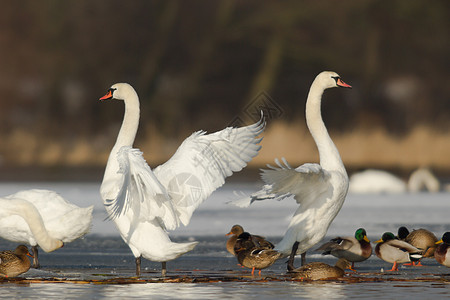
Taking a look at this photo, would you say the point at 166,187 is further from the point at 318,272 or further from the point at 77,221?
the point at 318,272

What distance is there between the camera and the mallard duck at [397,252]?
7.93m

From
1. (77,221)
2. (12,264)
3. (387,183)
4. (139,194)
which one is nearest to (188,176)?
(139,194)

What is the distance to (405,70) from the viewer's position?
25516 mm

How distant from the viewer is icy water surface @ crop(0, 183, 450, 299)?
637 centimetres

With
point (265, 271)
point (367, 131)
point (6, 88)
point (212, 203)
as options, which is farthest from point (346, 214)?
point (6, 88)

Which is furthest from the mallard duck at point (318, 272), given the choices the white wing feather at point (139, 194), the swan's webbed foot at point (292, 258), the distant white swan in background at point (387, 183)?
the distant white swan in background at point (387, 183)

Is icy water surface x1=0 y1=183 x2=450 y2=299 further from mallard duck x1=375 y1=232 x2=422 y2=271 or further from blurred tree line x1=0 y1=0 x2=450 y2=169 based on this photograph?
blurred tree line x1=0 y1=0 x2=450 y2=169

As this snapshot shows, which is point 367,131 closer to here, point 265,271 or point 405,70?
point 405,70

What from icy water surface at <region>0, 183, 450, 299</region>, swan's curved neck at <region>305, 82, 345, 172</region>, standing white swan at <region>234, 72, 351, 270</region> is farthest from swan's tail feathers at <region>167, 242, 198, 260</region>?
swan's curved neck at <region>305, 82, 345, 172</region>

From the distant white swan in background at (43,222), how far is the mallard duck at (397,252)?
2529 mm

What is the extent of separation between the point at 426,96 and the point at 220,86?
5.61 meters

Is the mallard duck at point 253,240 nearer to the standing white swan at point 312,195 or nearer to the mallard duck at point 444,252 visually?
the standing white swan at point 312,195

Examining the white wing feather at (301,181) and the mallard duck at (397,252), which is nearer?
the white wing feather at (301,181)

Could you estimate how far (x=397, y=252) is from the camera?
7930 mm
